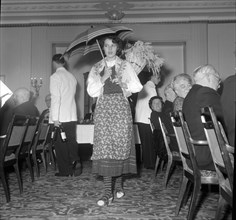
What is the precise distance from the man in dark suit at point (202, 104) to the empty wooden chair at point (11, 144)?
1509 millimetres

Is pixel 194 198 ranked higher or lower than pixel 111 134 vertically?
lower

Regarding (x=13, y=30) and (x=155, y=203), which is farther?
(x=13, y=30)

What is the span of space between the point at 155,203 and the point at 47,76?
5.99 metres

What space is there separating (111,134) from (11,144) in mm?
952

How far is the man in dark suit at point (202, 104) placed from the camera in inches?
98.4

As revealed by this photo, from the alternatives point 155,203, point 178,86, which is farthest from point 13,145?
point 178,86

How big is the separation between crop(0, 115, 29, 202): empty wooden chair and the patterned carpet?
256 millimetres

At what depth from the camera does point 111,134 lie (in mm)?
3090

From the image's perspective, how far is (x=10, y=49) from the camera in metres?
8.77

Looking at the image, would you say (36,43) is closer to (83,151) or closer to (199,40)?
(83,151)

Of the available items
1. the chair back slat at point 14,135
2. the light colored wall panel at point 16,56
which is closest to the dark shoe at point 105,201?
the chair back slat at point 14,135

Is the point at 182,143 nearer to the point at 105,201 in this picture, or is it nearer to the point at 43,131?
the point at 105,201

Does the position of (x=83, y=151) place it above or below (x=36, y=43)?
below

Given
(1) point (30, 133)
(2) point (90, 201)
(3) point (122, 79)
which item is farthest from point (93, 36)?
(2) point (90, 201)
